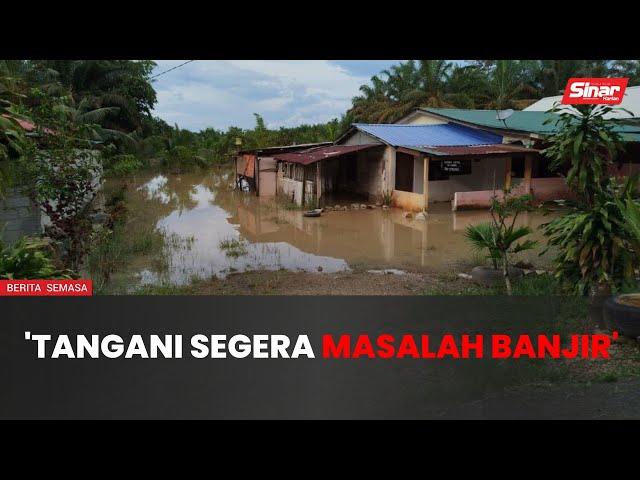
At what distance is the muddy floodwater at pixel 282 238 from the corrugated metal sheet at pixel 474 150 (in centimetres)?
181

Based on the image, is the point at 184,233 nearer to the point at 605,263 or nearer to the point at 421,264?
the point at 421,264

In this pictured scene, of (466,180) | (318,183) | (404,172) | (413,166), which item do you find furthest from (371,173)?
(466,180)

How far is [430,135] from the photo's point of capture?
20.2m

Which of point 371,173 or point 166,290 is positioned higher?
point 371,173

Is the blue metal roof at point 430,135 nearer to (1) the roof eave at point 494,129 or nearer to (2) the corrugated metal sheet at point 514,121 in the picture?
(1) the roof eave at point 494,129

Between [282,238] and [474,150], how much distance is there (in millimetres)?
7882

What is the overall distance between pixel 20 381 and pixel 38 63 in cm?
2459

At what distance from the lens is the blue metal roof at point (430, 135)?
1884 centimetres

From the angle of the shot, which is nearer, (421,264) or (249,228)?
(421,264)

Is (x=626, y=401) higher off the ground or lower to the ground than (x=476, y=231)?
lower

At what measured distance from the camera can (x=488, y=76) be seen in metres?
32.7

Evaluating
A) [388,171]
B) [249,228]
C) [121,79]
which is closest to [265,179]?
[388,171]

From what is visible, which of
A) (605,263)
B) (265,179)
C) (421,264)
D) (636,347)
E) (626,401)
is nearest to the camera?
(626,401)

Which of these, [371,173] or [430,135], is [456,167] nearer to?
[430,135]
